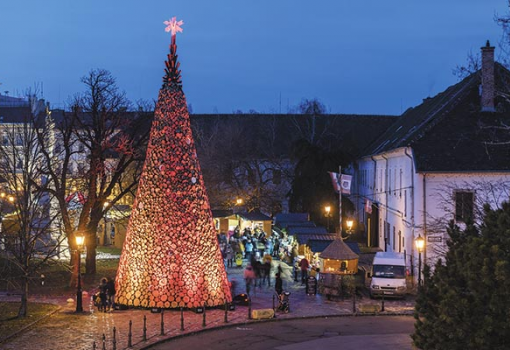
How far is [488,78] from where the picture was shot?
3531 cm

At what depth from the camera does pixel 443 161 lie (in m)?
34.7

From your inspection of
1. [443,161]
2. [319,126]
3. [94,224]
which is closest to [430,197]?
[443,161]

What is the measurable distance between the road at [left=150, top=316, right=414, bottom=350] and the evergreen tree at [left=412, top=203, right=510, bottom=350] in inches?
290

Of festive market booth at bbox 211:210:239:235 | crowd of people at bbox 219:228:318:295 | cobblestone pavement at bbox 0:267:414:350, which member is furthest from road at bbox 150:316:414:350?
festive market booth at bbox 211:210:239:235

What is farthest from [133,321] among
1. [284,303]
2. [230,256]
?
[230,256]

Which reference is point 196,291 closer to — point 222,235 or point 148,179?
point 148,179

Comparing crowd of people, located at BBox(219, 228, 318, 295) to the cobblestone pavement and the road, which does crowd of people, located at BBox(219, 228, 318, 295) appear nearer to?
the cobblestone pavement

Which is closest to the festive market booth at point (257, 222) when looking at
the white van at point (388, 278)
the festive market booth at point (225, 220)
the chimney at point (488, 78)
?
the festive market booth at point (225, 220)

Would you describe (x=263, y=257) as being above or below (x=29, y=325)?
above

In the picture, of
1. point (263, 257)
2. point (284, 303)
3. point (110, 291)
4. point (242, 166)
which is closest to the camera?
point (110, 291)

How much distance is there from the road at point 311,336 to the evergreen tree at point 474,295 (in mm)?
7357

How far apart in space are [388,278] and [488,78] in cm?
1212

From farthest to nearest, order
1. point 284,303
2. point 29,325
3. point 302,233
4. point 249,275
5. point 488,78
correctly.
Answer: point 302,233 < point 488,78 < point 249,275 < point 284,303 < point 29,325

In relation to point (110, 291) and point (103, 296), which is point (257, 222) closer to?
point (110, 291)
